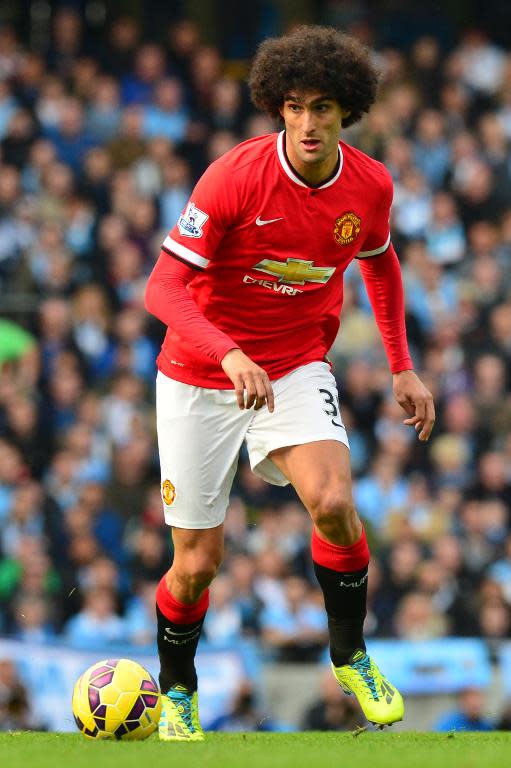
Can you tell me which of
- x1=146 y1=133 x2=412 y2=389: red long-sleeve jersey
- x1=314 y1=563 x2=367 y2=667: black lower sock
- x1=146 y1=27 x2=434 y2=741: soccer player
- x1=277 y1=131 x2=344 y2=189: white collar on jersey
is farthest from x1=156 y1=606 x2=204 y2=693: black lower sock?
x1=277 y1=131 x2=344 y2=189: white collar on jersey

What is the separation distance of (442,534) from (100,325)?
11.5ft

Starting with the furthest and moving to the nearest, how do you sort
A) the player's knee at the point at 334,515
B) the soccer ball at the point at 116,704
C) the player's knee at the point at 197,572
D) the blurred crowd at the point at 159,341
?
the blurred crowd at the point at 159,341 → the soccer ball at the point at 116,704 → the player's knee at the point at 197,572 → the player's knee at the point at 334,515

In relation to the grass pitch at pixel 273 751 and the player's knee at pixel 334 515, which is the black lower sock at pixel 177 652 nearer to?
the grass pitch at pixel 273 751

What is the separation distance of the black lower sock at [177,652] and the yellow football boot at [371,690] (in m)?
0.69

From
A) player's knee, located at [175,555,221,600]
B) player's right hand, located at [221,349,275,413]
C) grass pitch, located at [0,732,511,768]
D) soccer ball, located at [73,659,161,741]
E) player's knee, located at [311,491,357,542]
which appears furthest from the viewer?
soccer ball, located at [73,659,161,741]

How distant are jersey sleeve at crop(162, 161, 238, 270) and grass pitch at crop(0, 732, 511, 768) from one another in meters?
1.94

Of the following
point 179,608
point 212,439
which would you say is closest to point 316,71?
point 212,439

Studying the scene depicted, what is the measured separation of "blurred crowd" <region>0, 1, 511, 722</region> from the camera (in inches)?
435

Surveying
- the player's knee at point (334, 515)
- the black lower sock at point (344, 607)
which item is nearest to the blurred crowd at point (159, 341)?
the black lower sock at point (344, 607)

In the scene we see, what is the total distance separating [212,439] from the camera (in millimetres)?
6340

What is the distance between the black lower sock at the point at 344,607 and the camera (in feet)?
20.6

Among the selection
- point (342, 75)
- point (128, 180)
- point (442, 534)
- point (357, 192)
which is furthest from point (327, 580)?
point (128, 180)

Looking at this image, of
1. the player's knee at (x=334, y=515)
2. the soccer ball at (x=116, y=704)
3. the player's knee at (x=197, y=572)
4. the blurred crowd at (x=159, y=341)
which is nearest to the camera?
the player's knee at (x=334, y=515)

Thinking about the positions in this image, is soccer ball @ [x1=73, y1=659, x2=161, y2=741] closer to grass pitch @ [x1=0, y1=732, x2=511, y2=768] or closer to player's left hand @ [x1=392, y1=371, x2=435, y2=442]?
grass pitch @ [x1=0, y1=732, x2=511, y2=768]
